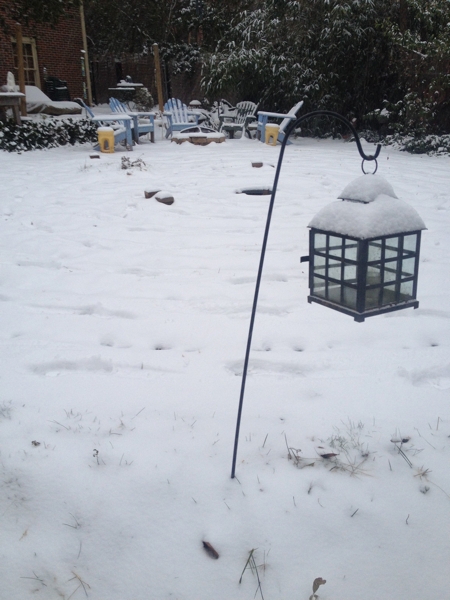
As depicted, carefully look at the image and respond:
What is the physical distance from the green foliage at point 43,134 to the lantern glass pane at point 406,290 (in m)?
9.24

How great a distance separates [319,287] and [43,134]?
965cm

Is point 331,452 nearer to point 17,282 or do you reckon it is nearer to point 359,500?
point 359,500

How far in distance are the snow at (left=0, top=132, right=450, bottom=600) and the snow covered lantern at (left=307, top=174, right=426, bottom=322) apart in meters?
0.68

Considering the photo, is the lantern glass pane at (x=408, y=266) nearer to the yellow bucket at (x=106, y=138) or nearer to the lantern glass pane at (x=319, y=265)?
the lantern glass pane at (x=319, y=265)

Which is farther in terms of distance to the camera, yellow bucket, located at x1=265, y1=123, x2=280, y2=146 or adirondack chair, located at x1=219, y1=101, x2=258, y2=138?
adirondack chair, located at x1=219, y1=101, x2=258, y2=138

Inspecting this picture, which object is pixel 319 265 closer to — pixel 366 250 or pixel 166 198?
pixel 366 250

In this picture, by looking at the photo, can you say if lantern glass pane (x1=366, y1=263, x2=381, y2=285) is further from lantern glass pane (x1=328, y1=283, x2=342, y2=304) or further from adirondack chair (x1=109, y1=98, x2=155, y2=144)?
adirondack chair (x1=109, y1=98, x2=155, y2=144)

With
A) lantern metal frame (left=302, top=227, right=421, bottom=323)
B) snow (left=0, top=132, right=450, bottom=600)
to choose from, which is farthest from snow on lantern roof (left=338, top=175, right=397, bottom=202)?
snow (left=0, top=132, right=450, bottom=600)

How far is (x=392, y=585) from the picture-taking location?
5.95 feet

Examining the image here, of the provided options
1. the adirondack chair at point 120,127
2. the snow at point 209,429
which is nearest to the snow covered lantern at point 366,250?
the snow at point 209,429

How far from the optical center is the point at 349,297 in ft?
7.30

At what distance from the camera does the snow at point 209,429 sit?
187cm

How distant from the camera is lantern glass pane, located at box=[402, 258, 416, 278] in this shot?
2.22 m

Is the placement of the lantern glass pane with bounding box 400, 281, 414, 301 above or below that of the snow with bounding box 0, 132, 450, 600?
above
